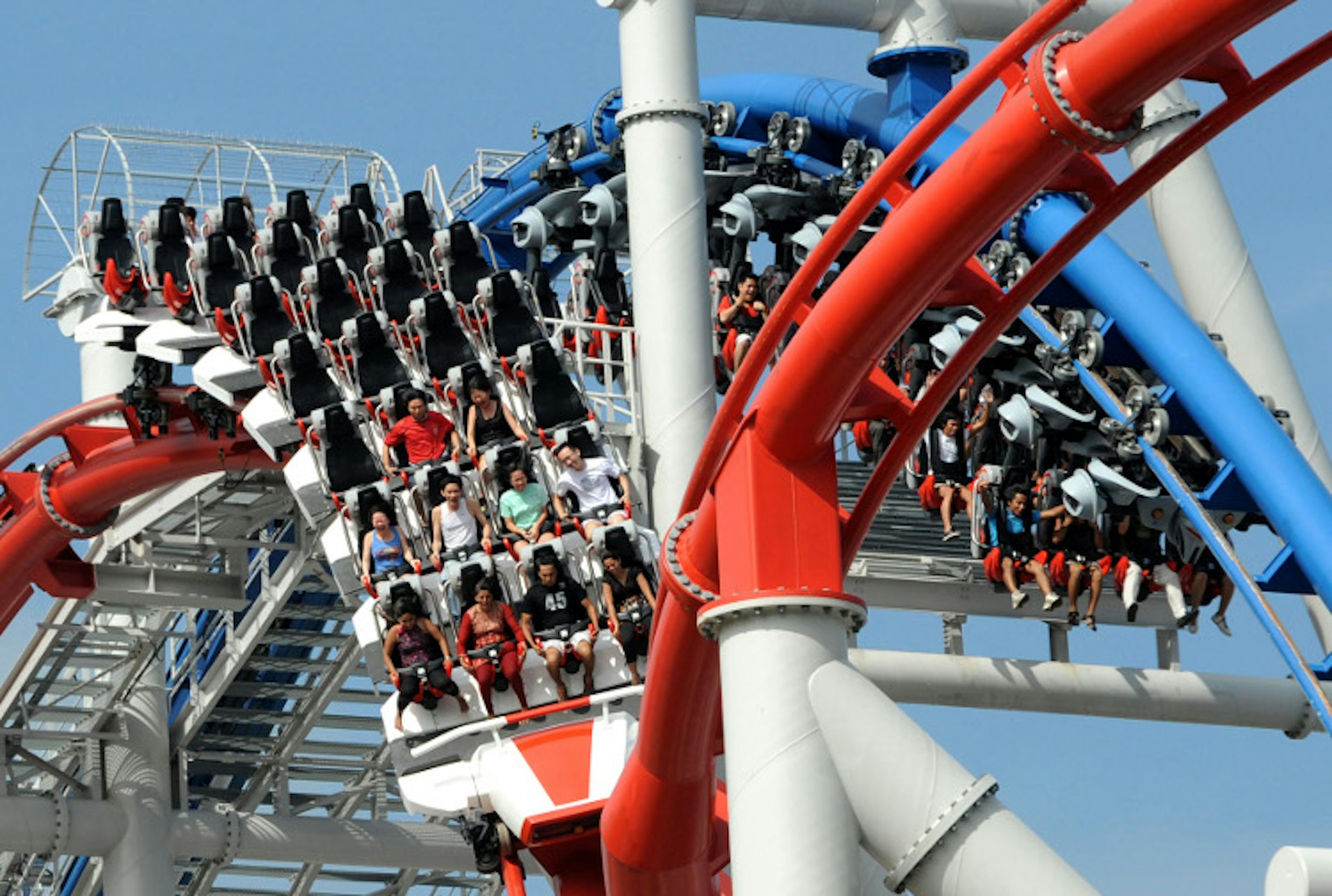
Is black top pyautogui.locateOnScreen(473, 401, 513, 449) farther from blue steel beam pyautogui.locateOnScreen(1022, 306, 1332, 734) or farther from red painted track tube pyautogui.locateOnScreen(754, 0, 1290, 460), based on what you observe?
red painted track tube pyautogui.locateOnScreen(754, 0, 1290, 460)

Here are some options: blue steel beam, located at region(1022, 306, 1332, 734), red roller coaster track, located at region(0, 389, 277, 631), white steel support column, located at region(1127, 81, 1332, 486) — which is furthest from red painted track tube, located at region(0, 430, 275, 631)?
white steel support column, located at region(1127, 81, 1332, 486)

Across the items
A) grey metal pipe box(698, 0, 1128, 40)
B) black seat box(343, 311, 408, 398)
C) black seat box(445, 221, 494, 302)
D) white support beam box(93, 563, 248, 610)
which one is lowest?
white support beam box(93, 563, 248, 610)

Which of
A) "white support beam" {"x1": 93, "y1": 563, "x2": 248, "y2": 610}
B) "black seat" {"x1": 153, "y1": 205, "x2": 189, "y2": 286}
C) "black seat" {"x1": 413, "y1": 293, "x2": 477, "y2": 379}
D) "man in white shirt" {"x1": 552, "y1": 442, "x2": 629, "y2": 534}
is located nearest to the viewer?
"man in white shirt" {"x1": 552, "y1": 442, "x2": 629, "y2": 534}

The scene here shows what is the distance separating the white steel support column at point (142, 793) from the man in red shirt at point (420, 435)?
662 cm

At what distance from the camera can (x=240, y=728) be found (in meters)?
26.6

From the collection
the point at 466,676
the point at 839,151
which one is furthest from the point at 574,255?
the point at 466,676

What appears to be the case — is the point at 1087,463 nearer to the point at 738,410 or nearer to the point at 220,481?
the point at 220,481

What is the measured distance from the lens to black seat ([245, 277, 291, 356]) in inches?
828

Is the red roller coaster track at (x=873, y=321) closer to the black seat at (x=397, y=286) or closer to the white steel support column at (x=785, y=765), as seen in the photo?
the white steel support column at (x=785, y=765)

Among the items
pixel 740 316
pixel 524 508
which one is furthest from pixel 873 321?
pixel 740 316

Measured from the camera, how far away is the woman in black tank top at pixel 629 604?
Result: 18.1 meters

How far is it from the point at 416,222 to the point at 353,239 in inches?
19.0

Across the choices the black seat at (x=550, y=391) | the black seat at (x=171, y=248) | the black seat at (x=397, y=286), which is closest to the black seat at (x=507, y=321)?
the black seat at (x=550, y=391)

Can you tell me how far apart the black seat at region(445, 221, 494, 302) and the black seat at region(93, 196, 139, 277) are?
126 inches
